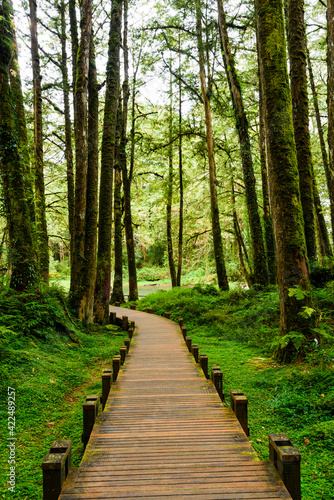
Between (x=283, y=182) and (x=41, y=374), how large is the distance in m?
6.73

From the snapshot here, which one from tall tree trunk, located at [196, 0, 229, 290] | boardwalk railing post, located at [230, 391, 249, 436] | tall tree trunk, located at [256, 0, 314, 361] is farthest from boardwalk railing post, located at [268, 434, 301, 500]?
tall tree trunk, located at [196, 0, 229, 290]

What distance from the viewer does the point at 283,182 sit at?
757cm

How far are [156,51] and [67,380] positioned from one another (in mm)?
19965

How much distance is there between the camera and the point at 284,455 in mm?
2943

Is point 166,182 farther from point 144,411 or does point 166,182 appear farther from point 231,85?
point 144,411

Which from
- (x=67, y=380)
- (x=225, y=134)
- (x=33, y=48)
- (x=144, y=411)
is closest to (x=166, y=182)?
(x=225, y=134)

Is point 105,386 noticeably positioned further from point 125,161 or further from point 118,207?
point 125,161

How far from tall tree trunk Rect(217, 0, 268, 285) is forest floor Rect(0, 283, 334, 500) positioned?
10.5 feet

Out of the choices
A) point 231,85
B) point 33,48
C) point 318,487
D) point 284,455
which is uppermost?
point 33,48

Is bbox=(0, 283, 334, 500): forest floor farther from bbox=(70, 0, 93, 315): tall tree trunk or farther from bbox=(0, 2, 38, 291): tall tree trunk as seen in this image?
bbox=(70, 0, 93, 315): tall tree trunk

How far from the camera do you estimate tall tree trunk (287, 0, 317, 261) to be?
10781 mm

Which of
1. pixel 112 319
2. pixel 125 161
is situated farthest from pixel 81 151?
pixel 125 161

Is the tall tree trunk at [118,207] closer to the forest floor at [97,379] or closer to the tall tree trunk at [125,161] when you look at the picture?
the tall tree trunk at [125,161]

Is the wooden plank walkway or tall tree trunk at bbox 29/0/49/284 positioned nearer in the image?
the wooden plank walkway
